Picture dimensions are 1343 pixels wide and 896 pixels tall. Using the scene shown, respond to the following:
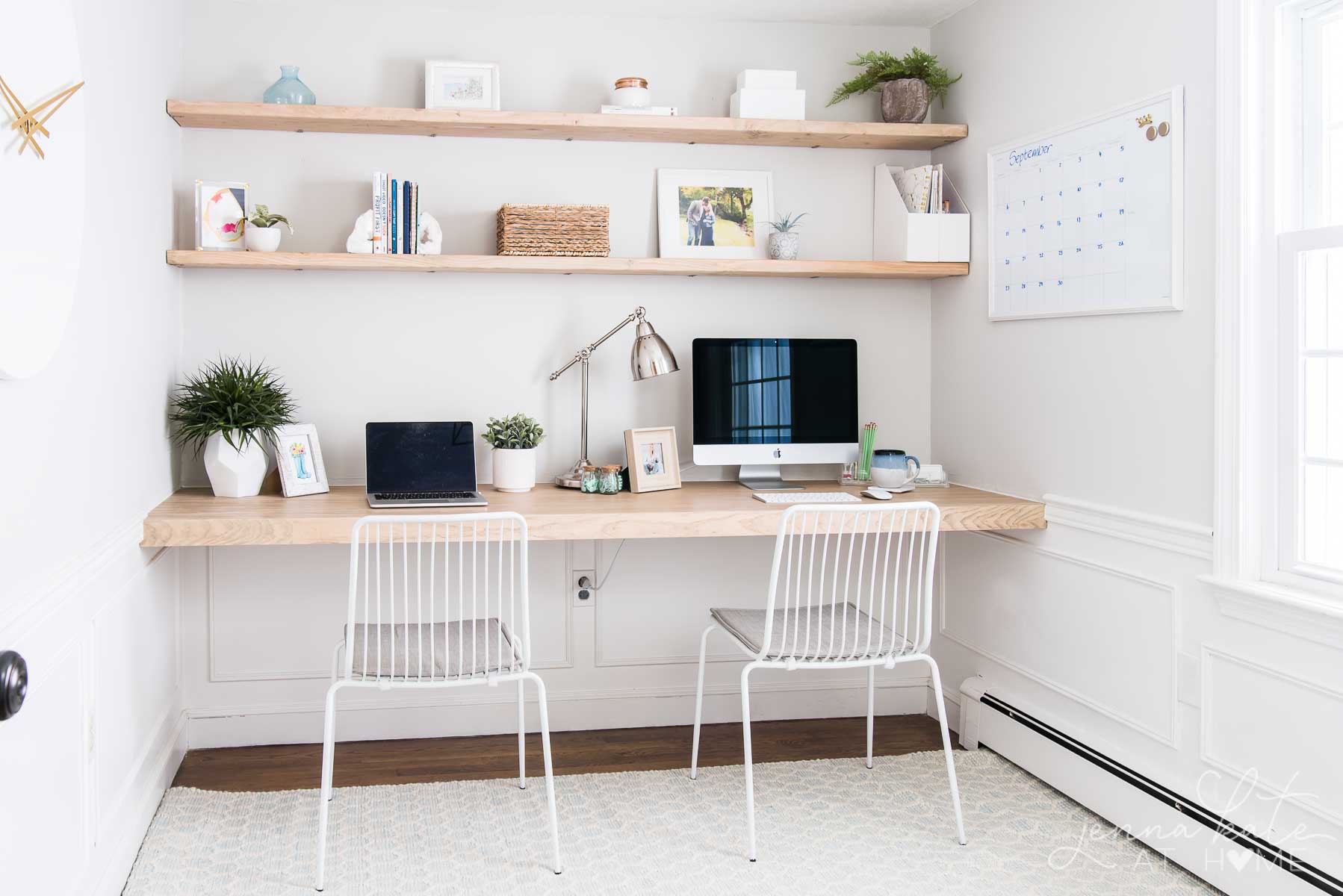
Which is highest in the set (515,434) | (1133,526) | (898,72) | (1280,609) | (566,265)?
(898,72)

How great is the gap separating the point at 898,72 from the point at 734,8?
22.6 inches

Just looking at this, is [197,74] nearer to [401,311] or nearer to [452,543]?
[401,311]

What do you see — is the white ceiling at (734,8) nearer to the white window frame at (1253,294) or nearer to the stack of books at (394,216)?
the stack of books at (394,216)

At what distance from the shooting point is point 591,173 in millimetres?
3332

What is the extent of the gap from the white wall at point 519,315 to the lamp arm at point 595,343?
0.16 feet

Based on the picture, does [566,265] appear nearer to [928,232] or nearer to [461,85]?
[461,85]

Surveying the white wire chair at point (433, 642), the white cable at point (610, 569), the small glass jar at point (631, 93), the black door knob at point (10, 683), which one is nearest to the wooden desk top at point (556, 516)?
the white wire chair at point (433, 642)

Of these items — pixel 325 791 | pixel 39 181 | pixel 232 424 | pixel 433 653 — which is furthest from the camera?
pixel 232 424

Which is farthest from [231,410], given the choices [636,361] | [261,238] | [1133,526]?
[1133,526]

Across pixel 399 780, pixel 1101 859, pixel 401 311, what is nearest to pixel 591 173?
pixel 401 311

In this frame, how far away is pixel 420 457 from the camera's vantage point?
3.06m

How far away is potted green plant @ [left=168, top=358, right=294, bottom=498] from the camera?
A: 2854 millimetres

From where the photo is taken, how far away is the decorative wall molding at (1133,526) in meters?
2.35

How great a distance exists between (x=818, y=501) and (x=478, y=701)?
1311 millimetres
